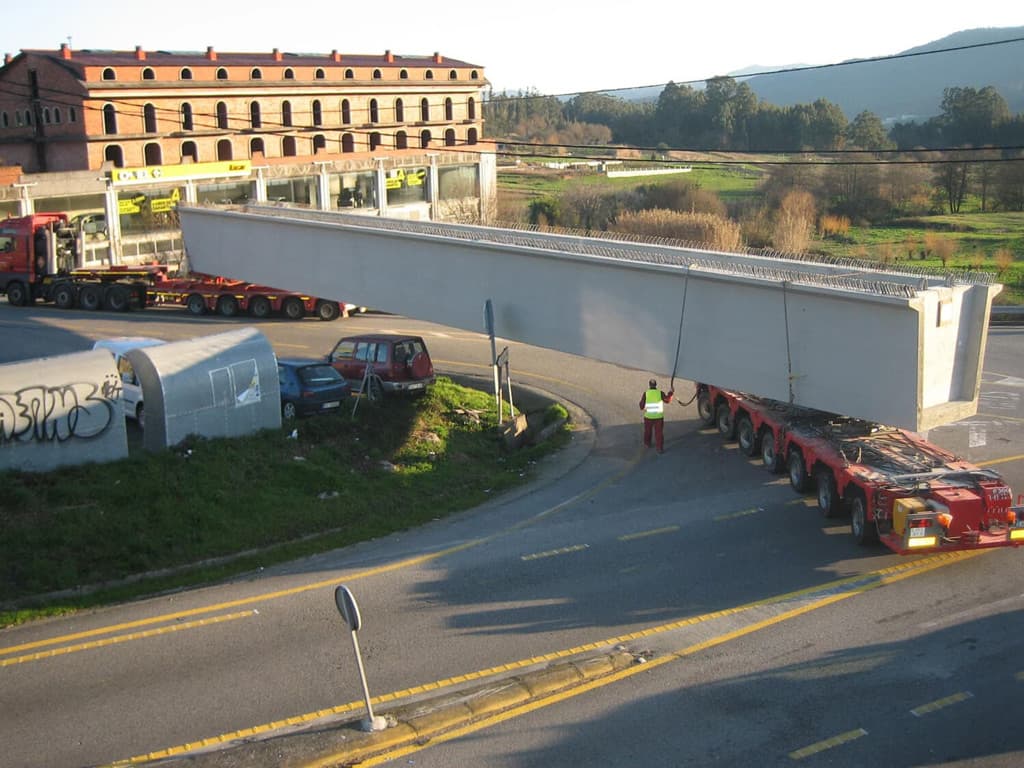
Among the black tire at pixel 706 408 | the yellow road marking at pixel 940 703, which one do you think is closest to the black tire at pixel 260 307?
the black tire at pixel 706 408

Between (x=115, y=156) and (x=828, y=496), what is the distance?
4911 centimetres

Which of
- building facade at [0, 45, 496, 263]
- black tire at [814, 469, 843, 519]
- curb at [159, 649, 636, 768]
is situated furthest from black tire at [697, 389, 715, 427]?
building facade at [0, 45, 496, 263]

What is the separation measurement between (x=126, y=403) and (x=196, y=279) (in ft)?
56.6

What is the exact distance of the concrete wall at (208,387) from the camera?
18203mm

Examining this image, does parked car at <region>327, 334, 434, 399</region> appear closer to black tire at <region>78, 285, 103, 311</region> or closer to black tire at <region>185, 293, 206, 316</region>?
black tire at <region>185, 293, 206, 316</region>

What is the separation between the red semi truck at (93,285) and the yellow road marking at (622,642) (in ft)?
84.7

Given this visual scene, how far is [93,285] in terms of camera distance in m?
37.7

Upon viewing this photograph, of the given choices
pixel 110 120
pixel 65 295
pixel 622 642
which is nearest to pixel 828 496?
pixel 622 642

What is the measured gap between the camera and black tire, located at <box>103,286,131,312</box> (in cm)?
3741

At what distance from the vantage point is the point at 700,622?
493 inches

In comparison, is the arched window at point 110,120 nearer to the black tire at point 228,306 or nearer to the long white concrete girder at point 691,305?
the black tire at point 228,306

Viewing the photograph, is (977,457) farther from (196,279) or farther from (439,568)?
(196,279)

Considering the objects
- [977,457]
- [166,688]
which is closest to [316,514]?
[166,688]

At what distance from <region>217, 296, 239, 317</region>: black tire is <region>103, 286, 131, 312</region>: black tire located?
353 centimetres
